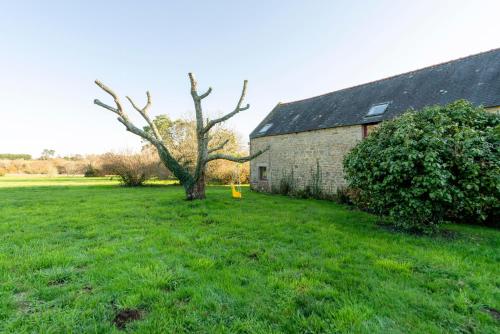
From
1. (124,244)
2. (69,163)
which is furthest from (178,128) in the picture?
(69,163)

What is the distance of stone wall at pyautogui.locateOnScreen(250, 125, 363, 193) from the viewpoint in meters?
11.7

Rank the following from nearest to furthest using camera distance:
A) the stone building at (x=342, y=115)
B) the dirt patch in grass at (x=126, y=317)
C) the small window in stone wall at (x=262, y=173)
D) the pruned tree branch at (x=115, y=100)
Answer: the dirt patch in grass at (x=126, y=317) → the pruned tree branch at (x=115, y=100) → the stone building at (x=342, y=115) → the small window in stone wall at (x=262, y=173)

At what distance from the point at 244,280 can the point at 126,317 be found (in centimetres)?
141

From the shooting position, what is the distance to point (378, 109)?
Result: 11.0m

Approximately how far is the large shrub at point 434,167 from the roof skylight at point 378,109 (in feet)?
15.9

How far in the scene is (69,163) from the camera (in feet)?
137

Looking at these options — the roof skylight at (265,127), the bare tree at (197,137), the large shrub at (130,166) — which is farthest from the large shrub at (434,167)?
the large shrub at (130,166)

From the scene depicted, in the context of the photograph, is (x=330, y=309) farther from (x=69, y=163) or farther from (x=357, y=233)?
(x=69, y=163)

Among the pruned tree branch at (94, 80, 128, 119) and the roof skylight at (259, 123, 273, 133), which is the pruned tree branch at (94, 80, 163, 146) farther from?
the roof skylight at (259, 123, 273, 133)

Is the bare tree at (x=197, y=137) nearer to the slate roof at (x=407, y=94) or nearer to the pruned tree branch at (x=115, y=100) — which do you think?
the pruned tree branch at (x=115, y=100)

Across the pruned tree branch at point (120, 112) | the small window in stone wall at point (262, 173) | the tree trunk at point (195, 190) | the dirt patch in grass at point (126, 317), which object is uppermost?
the pruned tree branch at point (120, 112)

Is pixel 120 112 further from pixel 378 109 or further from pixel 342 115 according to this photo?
pixel 378 109

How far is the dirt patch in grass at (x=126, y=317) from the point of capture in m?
2.35

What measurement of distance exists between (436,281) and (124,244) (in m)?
5.10
